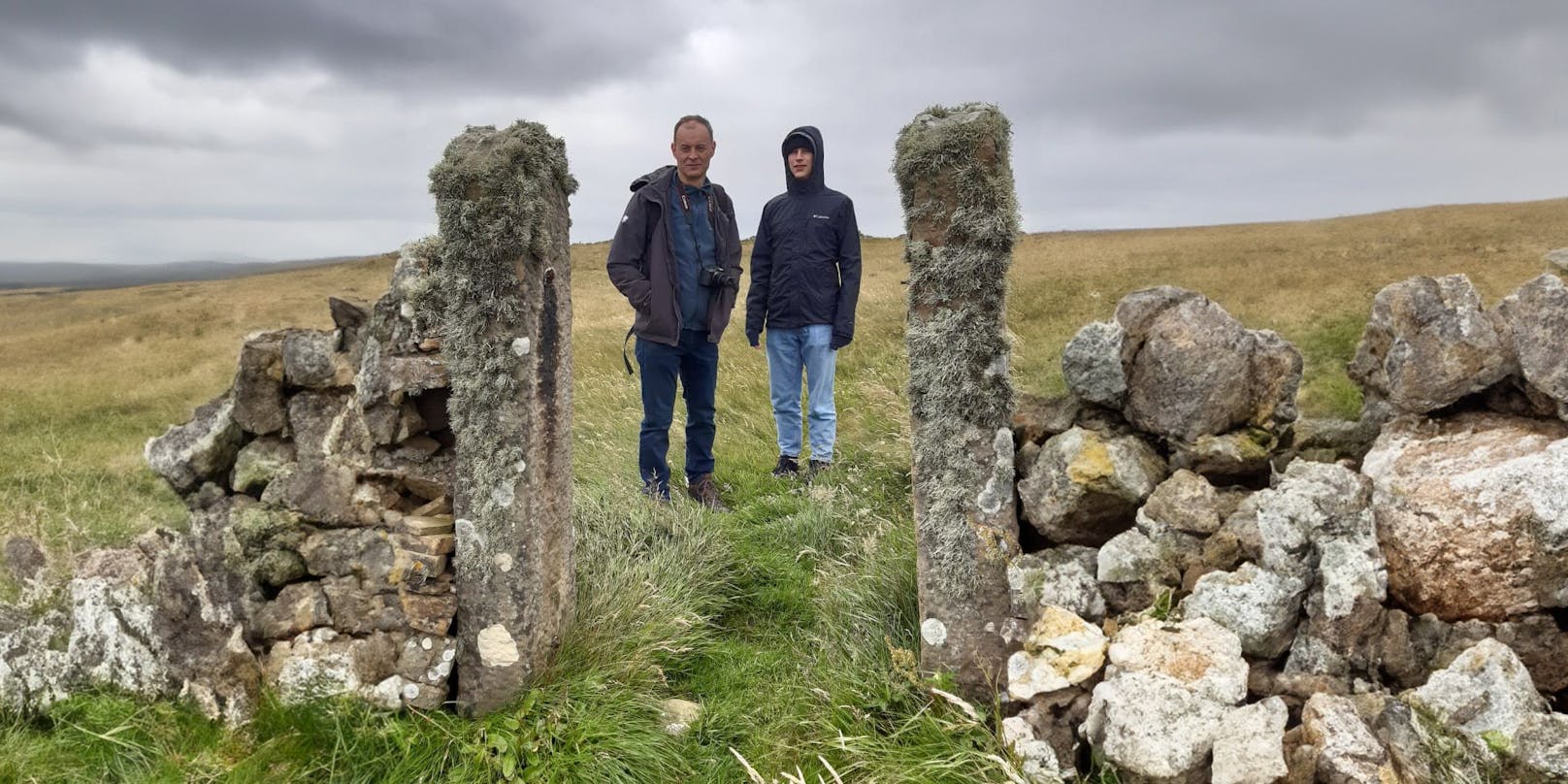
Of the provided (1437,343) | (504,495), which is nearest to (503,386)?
(504,495)

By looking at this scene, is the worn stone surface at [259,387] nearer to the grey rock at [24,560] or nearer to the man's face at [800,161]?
the grey rock at [24,560]

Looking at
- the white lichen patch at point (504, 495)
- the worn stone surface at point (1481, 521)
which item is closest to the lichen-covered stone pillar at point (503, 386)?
the white lichen patch at point (504, 495)

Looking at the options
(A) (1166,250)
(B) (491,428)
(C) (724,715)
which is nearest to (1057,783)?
(C) (724,715)

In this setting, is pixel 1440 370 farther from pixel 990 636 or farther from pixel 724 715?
pixel 724 715

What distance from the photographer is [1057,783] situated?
378 centimetres

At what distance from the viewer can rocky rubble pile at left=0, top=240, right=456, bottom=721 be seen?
4.59 meters

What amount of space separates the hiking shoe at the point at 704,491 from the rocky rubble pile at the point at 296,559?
3396 millimetres

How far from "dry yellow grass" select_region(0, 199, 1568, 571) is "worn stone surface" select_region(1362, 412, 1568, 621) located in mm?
2500

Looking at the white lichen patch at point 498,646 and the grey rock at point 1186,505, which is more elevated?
the grey rock at point 1186,505

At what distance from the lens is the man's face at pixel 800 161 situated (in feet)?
27.1

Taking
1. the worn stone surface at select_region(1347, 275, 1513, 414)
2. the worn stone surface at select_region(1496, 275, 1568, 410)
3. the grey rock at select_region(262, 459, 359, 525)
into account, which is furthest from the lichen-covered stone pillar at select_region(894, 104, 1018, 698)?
the grey rock at select_region(262, 459, 359, 525)

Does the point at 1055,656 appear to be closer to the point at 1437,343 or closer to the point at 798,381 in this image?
the point at 1437,343

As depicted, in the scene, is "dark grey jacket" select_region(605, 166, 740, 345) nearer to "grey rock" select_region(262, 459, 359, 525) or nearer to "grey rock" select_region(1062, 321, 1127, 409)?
"grey rock" select_region(262, 459, 359, 525)

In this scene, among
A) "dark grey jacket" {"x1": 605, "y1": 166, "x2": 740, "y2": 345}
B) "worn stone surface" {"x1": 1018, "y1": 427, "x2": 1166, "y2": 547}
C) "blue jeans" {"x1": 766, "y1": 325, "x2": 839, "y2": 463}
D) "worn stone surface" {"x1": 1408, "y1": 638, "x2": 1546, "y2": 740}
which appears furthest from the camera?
"blue jeans" {"x1": 766, "y1": 325, "x2": 839, "y2": 463}
